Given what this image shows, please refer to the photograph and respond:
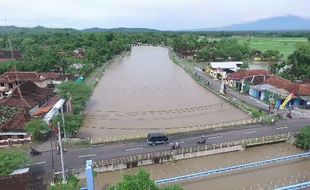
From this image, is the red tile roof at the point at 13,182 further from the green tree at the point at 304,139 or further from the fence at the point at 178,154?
the green tree at the point at 304,139

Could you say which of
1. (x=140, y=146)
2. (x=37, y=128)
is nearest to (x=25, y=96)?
(x=37, y=128)

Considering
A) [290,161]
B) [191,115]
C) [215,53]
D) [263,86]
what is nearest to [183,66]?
[215,53]

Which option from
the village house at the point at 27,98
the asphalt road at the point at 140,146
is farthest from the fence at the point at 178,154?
the village house at the point at 27,98

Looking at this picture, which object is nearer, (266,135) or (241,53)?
(266,135)

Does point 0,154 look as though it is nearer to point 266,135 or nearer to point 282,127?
point 266,135

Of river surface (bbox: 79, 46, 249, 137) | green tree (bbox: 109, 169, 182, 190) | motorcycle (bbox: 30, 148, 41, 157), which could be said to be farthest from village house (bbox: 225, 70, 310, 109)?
green tree (bbox: 109, 169, 182, 190)
